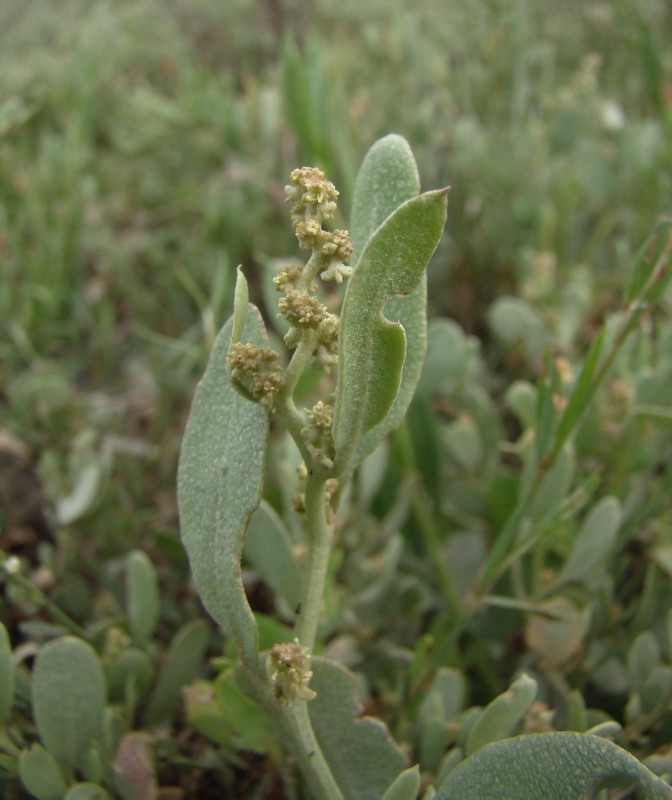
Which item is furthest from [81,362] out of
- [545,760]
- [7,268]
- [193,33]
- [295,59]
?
[193,33]

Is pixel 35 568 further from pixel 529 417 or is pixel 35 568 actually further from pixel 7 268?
pixel 529 417

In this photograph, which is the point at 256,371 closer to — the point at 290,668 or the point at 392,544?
the point at 290,668

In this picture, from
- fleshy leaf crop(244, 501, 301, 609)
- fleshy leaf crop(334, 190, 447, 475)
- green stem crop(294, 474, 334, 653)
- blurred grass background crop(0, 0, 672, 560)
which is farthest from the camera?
blurred grass background crop(0, 0, 672, 560)

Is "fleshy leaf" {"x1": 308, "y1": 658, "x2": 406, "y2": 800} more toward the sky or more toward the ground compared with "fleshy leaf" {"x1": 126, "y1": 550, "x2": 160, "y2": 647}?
more toward the ground

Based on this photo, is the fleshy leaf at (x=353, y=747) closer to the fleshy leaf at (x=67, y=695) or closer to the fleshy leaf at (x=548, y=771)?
the fleshy leaf at (x=548, y=771)

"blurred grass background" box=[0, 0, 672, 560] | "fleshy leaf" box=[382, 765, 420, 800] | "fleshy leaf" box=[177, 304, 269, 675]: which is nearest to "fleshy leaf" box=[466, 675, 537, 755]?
"fleshy leaf" box=[382, 765, 420, 800]

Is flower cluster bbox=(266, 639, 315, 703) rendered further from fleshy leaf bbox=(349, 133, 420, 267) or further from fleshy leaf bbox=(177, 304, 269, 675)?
fleshy leaf bbox=(349, 133, 420, 267)

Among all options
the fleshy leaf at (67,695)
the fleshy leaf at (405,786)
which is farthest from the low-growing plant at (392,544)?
the fleshy leaf at (67,695)

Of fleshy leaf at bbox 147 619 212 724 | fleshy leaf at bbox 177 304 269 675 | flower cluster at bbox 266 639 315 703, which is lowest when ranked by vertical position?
fleshy leaf at bbox 147 619 212 724
